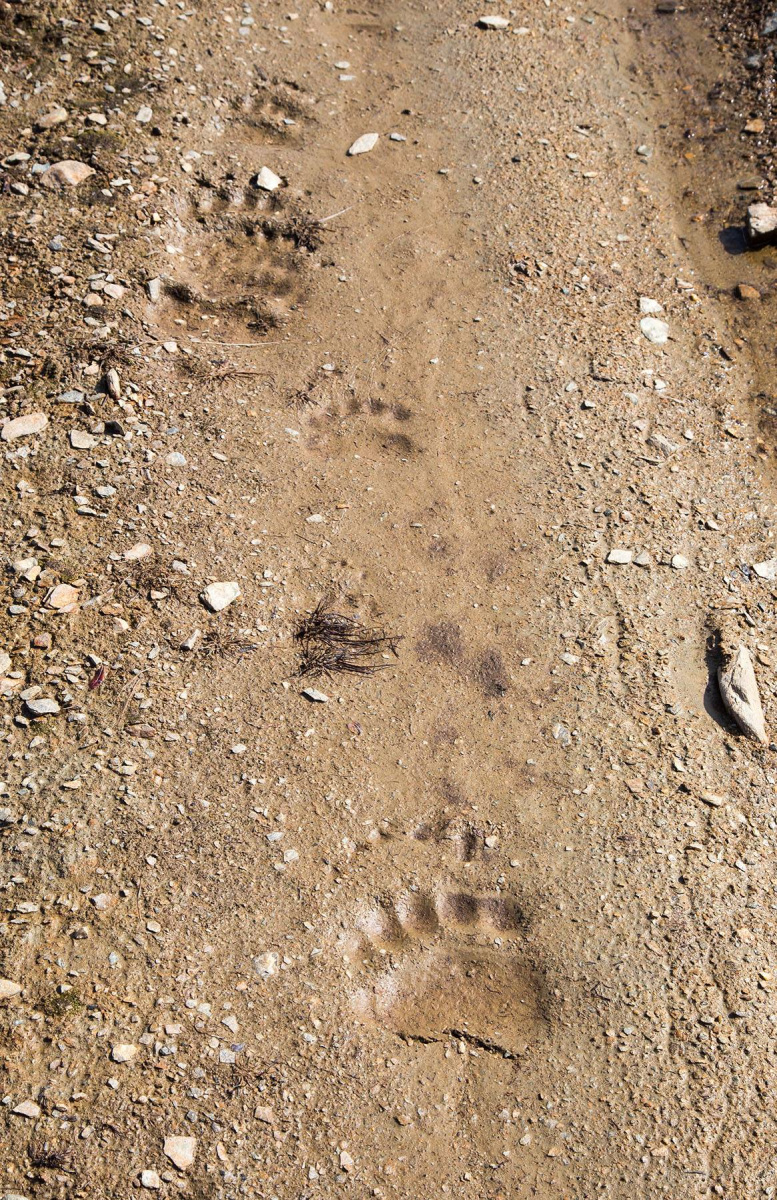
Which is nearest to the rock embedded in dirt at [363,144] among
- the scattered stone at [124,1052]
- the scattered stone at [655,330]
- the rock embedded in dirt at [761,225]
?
the scattered stone at [655,330]

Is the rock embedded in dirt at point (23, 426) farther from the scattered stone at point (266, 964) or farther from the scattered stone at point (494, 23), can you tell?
the scattered stone at point (494, 23)

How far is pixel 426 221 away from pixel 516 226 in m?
0.49

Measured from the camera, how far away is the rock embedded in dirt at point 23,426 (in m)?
4.01

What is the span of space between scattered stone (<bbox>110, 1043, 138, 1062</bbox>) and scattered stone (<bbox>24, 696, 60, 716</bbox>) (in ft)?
3.95

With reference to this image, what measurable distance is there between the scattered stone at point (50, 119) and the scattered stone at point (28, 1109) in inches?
178

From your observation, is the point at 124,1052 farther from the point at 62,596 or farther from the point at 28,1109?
the point at 62,596

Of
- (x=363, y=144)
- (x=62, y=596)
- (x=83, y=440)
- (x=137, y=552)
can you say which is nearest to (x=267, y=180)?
(x=363, y=144)

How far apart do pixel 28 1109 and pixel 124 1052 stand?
0.32 meters

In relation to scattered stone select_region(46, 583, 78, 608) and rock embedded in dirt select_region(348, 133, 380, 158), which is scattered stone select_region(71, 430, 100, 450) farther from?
rock embedded in dirt select_region(348, 133, 380, 158)

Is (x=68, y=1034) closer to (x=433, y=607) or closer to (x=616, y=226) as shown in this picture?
(x=433, y=607)

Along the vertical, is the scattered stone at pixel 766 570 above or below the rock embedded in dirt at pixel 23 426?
below

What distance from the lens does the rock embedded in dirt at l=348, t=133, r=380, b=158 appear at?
5.21m

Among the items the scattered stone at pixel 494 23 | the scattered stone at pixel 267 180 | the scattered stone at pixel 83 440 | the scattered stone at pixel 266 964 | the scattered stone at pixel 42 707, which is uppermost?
the scattered stone at pixel 494 23

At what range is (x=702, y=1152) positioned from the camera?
10.00 ft
